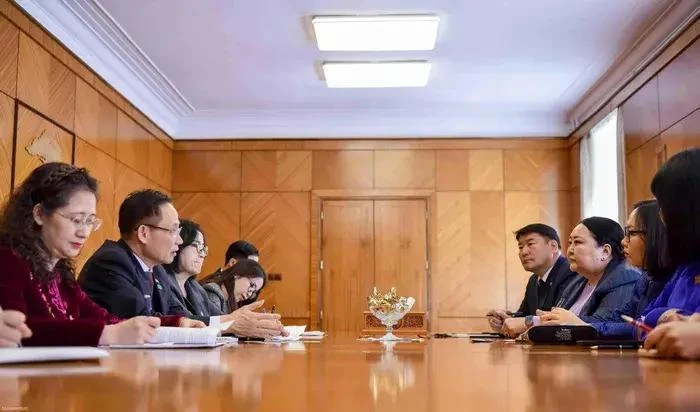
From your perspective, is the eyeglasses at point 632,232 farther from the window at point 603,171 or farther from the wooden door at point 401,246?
the wooden door at point 401,246

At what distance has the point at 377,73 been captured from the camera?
23.1 feet

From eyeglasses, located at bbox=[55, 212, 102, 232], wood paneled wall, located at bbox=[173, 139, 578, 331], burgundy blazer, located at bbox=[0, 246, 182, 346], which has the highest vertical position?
wood paneled wall, located at bbox=[173, 139, 578, 331]

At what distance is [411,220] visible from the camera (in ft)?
28.7

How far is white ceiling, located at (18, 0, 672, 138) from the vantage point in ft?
18.6

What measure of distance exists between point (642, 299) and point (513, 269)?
18.2 feet

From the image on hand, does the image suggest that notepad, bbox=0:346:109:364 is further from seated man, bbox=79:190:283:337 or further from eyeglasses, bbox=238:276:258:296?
eyeglasses, bbox=238:276:258:296

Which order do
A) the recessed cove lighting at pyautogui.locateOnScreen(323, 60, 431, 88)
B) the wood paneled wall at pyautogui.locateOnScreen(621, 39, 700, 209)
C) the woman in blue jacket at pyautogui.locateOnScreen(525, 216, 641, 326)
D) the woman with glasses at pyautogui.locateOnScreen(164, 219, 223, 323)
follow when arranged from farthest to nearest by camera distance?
1. the recessed cove lighting at pyautogui.locateOnScreen(323, 60, 431, 88)
2. the wood paneled wall at pyautogui.locateOnScreen(621, 39, 700, 209)
3. the woman with glasses at pyautogui.locateOnScreen(164, 219, 223, 323)
4. the woman in blue jacket at pyautogui.locateOnScreen(525, 216, 641, 326)

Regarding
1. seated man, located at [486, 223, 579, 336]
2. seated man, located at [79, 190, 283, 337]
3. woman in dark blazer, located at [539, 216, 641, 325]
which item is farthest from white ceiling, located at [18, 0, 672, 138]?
seated man, located at [79, 190, 283, 337]

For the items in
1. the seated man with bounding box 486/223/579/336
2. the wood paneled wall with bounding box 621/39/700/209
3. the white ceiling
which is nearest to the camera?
the seated man with bounding box 486/223/579/336

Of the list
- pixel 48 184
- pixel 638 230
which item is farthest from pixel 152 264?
pixel 638 230

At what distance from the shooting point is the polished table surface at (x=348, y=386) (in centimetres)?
90

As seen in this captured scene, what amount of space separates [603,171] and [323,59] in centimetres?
309

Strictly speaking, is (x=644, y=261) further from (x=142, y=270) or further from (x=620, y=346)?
(x=142, y=270)

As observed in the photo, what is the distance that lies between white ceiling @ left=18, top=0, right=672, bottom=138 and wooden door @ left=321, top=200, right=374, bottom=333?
2.94 feet
